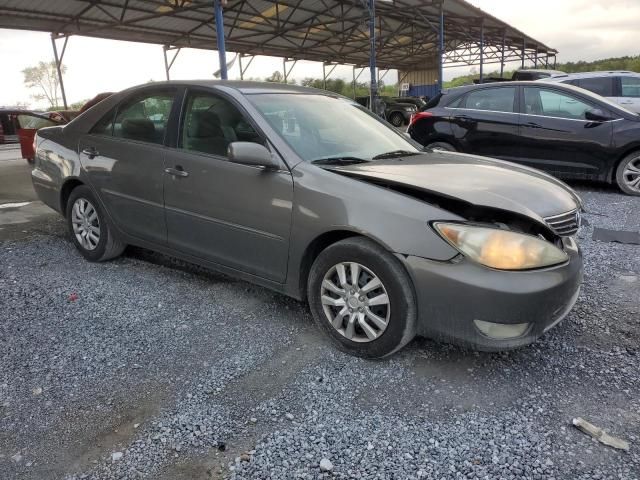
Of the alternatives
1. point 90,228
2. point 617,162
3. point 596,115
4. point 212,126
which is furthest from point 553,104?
point 90,228

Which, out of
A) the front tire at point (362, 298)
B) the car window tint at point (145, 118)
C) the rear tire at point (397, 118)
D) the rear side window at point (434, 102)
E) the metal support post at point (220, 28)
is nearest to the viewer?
the front tire at point (362, 298)

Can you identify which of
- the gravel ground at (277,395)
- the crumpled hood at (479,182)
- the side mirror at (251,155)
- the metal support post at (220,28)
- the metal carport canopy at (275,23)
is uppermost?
the metal carport canopy at (275,23)

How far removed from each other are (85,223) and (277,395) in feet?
8.88

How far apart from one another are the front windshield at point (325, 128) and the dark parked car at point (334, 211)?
1cm

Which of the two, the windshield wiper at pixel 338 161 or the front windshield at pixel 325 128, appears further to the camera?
the front windshield at pixel 325 128

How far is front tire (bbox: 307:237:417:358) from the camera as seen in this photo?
100.0 inches

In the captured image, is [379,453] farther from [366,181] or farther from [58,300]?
[58,300]

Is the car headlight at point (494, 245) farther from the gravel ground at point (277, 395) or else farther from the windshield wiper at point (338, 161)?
the windshield wiper at point (338, 161)

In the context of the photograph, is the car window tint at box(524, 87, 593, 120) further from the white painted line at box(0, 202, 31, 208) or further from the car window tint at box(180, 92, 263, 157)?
the white painted line at box(0, 202, 31, 208)

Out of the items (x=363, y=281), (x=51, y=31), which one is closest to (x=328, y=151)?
(x=363, y=281)

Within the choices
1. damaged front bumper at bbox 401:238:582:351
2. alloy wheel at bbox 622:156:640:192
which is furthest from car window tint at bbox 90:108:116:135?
alloy wheel at bbox 622:156:640:192

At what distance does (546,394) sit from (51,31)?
19.6m

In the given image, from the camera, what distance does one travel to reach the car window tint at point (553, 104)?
22.2 feet

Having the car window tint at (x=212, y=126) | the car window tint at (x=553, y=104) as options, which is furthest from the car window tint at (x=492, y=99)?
the car window tint at (x=212, y=126)
